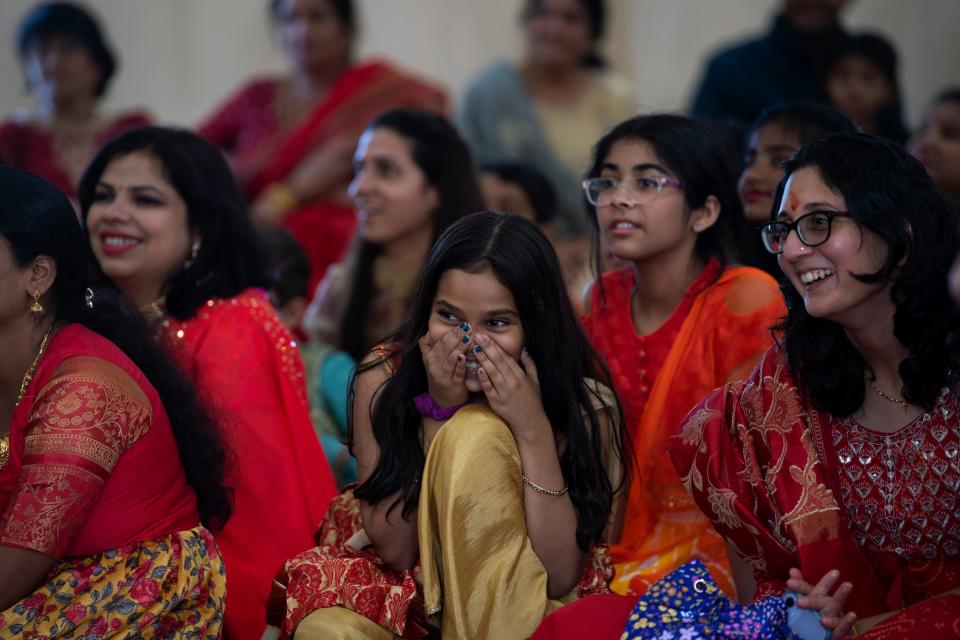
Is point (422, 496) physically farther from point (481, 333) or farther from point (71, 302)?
point (71, 302)

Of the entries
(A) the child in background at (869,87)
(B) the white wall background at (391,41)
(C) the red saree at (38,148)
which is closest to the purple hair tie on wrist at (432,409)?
(A) the child in background at (869,87)

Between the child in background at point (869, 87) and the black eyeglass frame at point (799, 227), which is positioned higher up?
the child in background at point (869, 87)

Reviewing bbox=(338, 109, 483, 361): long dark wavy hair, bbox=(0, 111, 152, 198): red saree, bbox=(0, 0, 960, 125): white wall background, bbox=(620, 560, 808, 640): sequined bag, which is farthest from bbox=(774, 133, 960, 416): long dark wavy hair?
bbox=(0, 0, 960, 125): white wall background

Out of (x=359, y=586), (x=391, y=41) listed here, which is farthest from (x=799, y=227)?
(x=391, y=41)

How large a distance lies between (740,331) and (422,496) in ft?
3.29

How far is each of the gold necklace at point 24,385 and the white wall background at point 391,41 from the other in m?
5.28

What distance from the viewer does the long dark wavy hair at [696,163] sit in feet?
Result: 11.9

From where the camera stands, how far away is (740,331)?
11.3ft

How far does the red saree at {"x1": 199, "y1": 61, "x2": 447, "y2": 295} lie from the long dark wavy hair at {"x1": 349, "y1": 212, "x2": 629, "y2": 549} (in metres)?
2.92

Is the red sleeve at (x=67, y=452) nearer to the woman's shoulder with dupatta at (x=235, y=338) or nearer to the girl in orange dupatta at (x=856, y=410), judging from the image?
the woman's shoulder with dupatta at (x=235, y=338)

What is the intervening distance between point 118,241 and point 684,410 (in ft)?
5.50

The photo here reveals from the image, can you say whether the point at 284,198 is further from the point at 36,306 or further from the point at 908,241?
the point at 908,241

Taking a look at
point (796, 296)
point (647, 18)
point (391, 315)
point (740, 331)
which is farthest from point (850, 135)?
point (647, 18)

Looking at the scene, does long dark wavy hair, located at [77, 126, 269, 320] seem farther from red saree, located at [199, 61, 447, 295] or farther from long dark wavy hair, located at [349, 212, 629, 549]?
red saree, located at [199, 61, 447, 295]
